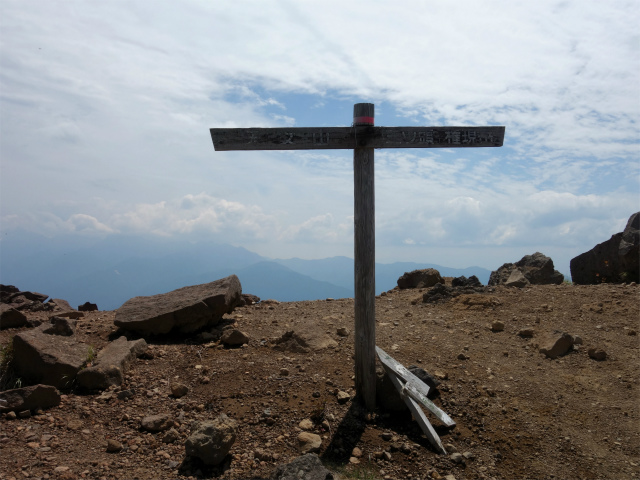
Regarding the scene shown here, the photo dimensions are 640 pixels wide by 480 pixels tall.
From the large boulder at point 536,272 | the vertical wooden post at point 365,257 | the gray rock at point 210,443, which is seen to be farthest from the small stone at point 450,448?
the large boulder at point 536,272

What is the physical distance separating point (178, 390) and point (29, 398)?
1749 millimetres

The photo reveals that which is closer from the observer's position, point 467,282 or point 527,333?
point 527,333

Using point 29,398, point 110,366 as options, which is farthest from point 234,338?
point 29,398

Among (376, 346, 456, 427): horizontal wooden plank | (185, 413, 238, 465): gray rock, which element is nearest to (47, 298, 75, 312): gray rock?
(185, 413, 238, 465): gray rock

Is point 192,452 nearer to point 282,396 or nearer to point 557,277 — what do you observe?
point 282,396

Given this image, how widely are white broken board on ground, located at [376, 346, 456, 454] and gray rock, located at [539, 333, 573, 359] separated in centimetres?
270

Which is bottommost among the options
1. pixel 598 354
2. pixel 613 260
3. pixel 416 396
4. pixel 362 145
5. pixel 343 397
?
pixel 343 397

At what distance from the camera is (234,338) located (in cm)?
775

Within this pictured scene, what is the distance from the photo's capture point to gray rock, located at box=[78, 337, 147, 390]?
621 centimetres

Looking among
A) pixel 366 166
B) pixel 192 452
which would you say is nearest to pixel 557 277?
pixel 366 166

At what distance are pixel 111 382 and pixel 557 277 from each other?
11.7 meters

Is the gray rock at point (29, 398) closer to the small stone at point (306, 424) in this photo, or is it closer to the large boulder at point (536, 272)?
the small stone at point (306, 424)

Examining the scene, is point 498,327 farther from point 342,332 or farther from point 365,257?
point 365,257

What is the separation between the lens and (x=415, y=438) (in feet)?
18.5
